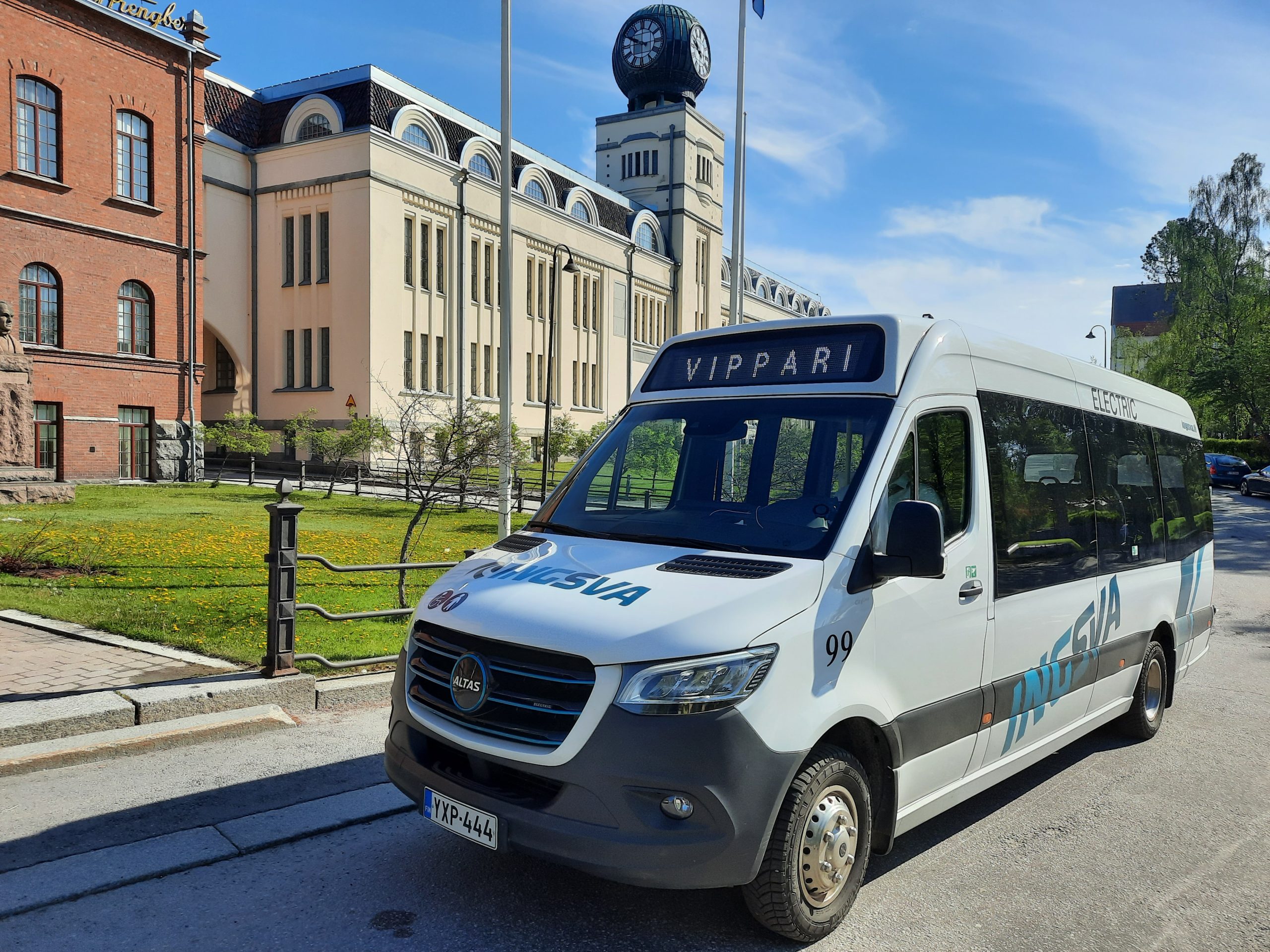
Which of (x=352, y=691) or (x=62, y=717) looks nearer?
(x=62, y=717)

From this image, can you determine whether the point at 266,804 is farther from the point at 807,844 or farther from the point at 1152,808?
the point at 1152,808

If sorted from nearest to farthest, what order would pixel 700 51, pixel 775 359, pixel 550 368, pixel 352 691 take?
pixel 775 359, pixel 352 691, pixel 550 368, pixel 700 51

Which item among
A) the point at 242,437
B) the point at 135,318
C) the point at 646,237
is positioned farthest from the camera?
the point at 646,237

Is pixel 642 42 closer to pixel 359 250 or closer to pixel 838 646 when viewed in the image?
pixel 359 250

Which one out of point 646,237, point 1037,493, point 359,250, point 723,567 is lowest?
point 723,567

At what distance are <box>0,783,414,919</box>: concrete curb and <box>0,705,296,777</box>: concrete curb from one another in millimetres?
1225

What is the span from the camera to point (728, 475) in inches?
169

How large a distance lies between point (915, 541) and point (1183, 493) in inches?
194

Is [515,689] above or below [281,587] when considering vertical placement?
above

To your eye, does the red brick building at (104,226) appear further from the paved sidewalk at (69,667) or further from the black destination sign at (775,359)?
the black destination sign at (775,359)

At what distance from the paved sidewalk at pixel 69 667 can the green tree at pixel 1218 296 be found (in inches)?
2069

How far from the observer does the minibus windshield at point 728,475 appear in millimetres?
3850

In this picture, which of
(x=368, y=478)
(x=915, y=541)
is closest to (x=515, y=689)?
(x=915, y=541)

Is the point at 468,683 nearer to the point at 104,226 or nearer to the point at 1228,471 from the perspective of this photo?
the point at 104,226
